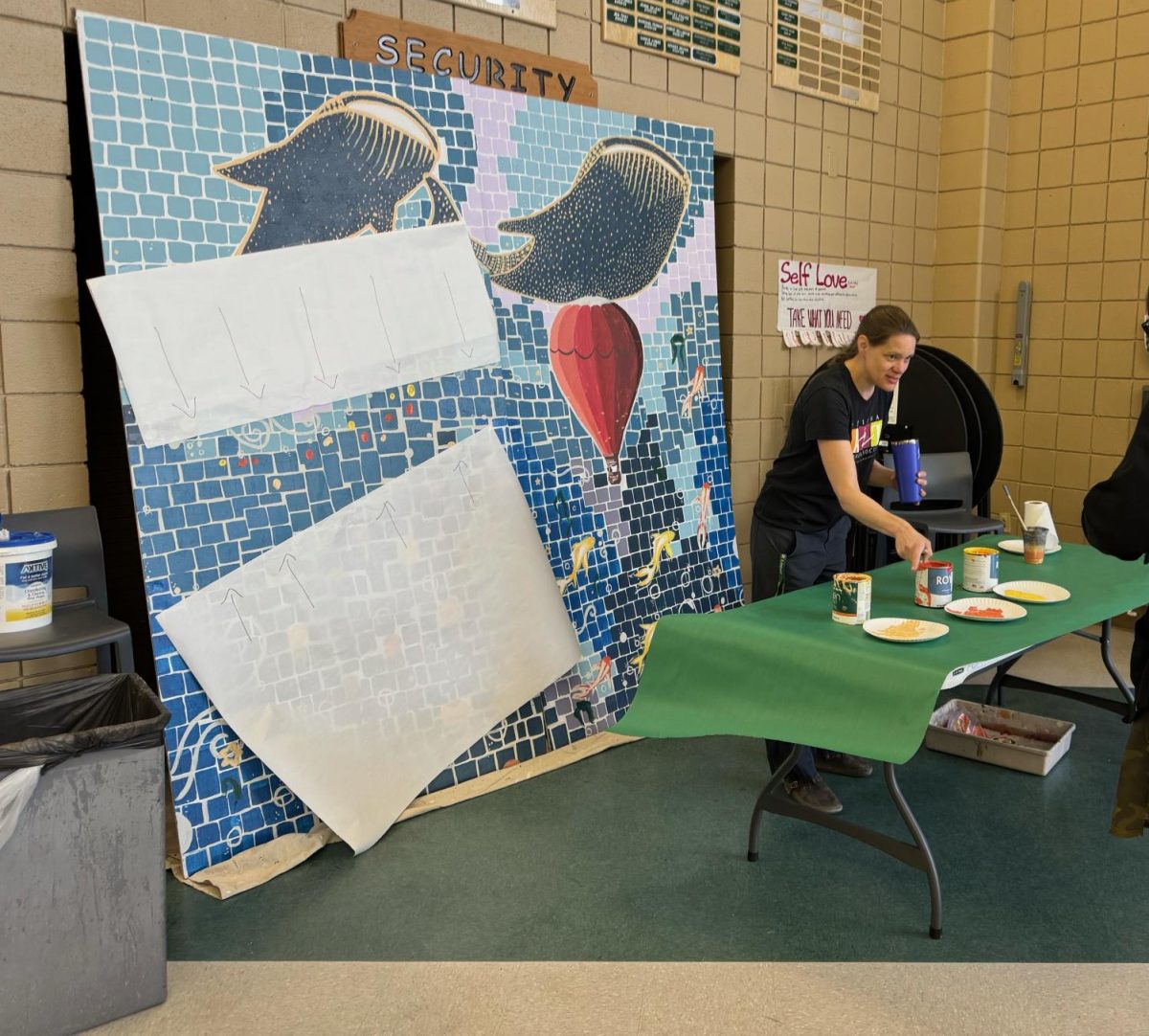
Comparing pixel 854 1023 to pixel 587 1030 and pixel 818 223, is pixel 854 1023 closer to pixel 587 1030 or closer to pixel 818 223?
pixel 587 1030

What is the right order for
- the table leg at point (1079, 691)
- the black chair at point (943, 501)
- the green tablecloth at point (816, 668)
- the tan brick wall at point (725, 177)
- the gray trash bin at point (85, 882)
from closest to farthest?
the gray trash bin at point (85, 882)
the green tablecloth at point (816, 668)
the tan brick wall at point (725, 177)
the table leg at point (1079, 691)
the black chair at point (943, 501)

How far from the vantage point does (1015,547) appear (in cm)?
Answer: 324

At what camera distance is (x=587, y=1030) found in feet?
6.70

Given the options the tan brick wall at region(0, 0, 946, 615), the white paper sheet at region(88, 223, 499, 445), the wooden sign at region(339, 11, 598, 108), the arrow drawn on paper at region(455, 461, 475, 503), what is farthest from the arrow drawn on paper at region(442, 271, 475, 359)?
the tan brick wall at region(0, 0, 946, 615)

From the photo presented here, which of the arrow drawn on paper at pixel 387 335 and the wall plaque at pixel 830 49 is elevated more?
the wall plaque at pixel 830 49

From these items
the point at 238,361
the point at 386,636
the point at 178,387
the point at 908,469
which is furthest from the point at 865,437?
the point at 178,387

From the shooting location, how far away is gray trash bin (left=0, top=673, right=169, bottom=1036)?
1.94 metres

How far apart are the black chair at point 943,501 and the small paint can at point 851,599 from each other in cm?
146

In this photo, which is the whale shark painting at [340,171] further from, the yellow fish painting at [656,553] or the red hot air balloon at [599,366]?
the yellow fish painting at [656,553]

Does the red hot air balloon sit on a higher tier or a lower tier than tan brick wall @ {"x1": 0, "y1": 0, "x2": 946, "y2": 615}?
lower

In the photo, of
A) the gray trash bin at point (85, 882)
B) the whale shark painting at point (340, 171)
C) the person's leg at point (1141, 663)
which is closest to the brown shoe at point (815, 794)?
the person's leg at point (1141, 663)

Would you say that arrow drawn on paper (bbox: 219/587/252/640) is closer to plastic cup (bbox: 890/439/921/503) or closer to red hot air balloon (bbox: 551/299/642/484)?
red hot air balloon (bbox: 551/299/642/484)

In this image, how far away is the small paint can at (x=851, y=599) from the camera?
7.93 ft

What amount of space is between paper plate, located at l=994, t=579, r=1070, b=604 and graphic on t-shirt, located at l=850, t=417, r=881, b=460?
1.80 ft
